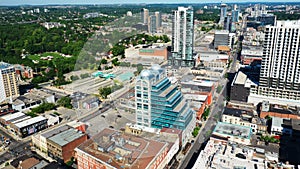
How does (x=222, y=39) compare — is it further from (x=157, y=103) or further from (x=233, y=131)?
(x=157, y=103)

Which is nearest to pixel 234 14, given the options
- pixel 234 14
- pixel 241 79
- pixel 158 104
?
pixel 234 14

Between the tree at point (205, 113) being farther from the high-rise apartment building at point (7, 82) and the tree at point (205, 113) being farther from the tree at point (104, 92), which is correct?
the high-rise apartment building at point (7, 82)

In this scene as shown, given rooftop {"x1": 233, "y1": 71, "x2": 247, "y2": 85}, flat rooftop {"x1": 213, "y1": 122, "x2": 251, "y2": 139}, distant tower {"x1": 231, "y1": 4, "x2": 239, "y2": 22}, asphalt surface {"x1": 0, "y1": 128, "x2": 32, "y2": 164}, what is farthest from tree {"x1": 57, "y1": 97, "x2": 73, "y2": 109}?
distant tower {"x1": 231, "y1": 4, "x2": 239, "y2": 22}

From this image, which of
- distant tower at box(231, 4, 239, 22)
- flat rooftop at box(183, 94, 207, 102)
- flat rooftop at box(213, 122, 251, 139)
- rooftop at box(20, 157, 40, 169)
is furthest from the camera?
distant tower at box(231, 4, 239, 22)

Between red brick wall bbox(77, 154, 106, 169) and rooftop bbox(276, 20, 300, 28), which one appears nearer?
red brick wall bbox(77, 154, 106, 169)

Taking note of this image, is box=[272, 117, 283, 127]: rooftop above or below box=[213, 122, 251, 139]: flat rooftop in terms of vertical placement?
below

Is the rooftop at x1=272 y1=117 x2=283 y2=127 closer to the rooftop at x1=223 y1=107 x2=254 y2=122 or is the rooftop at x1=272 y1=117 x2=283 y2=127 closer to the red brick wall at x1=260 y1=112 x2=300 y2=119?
the red brick wall at x1=260 y1=112 x2=300 y2=119

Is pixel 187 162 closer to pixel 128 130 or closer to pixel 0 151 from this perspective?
pixel 128 130

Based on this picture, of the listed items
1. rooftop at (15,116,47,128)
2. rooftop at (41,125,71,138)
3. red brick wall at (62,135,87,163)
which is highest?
rooftop at (41,125,71,138)
